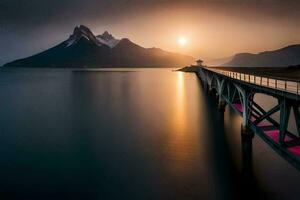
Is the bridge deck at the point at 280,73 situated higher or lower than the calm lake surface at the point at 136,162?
higher

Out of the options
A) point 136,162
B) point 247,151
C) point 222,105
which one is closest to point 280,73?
point 222,105

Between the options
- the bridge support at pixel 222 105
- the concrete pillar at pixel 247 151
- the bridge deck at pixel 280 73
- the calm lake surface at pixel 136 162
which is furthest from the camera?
the bridge support at pixel 222 105

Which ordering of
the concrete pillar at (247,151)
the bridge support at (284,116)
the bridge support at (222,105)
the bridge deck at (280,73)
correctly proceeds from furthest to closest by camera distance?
the bridge support at (222,105)
the bridge deck at (280,73)
the concrete pillar at (247,151)
the bridge support at (284,116)

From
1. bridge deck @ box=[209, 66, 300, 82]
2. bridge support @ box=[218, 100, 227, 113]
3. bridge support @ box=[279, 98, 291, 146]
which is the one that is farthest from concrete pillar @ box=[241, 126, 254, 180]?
bridge support @ box=[218, 100, 227, 113]

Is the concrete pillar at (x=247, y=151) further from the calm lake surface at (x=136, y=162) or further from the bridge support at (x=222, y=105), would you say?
the bridge support at (x=222, y=105)

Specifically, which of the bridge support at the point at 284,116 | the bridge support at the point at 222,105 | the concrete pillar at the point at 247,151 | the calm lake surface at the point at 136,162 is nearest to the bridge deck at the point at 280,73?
the bridge support at the point at 284,116

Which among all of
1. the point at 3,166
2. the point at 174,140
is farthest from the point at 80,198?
the point at 174,140

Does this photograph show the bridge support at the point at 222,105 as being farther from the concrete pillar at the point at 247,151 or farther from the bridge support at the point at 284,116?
the bridge support at the point at 284,116

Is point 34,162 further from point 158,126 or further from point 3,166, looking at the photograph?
point 158,126

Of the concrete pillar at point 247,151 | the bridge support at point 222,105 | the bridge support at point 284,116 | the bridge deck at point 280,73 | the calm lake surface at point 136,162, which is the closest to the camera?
the bridge support at point 284,116

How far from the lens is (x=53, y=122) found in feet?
155

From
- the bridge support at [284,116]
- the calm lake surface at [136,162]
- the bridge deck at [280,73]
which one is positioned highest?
the bridge deck at [280,73]

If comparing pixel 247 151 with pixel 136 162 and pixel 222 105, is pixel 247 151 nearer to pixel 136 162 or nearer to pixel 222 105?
pixel 136 162

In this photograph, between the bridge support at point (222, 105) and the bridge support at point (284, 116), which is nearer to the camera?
the bridge support at point (284, 116)
